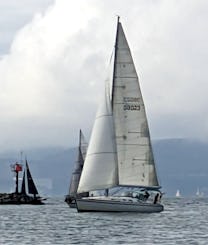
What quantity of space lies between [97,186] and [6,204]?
66.3 metres

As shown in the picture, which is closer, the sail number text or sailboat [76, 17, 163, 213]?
sailboat [76, 17, 163, 213]

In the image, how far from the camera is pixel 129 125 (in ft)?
303

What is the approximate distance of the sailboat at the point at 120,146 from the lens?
90750 mm

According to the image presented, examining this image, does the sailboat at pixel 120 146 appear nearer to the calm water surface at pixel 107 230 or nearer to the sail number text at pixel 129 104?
the sail number text at pixel 129 104

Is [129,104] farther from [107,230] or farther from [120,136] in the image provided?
[107,230]

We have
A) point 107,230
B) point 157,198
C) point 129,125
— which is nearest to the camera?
point 107,230

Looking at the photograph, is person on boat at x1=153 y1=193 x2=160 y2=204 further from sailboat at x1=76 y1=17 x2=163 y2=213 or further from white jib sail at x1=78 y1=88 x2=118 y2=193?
white jib sail at x1=78 y1=88 x2=118 y2=193

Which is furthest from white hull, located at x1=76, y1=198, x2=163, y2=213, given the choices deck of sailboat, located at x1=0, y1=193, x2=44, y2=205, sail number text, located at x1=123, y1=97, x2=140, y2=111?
deck of sailboat, located at x1=0, y1=193, x2=44, y2=205

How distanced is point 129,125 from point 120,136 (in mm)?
1329

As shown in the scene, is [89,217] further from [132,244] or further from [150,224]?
[132,244]

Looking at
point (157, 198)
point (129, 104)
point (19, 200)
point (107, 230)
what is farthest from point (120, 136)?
point (19, 200)

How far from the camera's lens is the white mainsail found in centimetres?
9100

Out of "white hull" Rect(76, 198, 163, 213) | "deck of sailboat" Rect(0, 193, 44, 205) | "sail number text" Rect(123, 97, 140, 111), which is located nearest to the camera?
"white hull" Rect(76, 198, 163, 213)

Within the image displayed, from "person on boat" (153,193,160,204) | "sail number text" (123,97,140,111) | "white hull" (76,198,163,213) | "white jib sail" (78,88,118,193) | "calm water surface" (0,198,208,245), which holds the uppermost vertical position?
"sail number text" (123,97,140,111)
